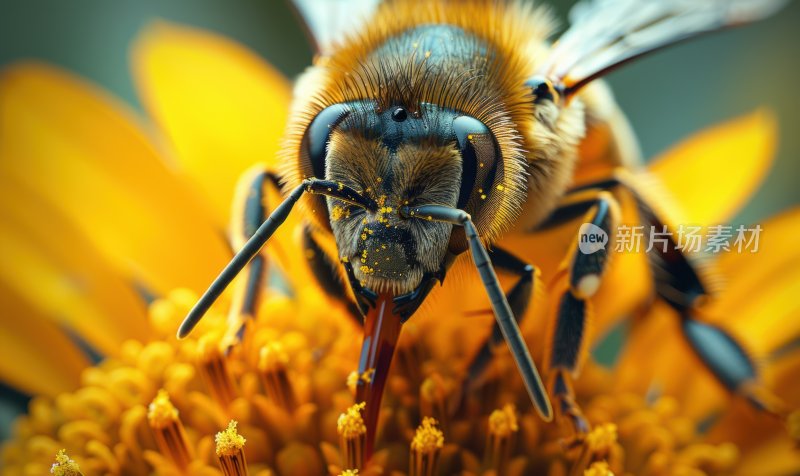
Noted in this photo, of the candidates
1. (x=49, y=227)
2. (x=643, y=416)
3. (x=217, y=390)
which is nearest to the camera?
(x=217, y=390)

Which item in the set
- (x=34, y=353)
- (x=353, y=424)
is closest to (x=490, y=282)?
(x=353, y=424)

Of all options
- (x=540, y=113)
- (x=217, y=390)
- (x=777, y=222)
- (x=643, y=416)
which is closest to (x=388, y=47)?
(x=540, y=113)

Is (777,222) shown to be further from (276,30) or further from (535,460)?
(276,30)

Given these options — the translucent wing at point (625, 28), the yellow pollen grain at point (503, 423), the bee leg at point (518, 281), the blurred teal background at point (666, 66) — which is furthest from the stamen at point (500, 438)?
the blurred teal background at point (666, 66)

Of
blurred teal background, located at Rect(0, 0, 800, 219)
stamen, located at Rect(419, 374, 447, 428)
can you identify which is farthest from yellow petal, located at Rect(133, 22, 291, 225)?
stamen, located at Rect(419, 374, 447, 428)

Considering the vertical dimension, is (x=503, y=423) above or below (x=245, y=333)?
below

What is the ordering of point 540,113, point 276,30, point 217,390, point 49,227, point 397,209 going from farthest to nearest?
point 276,30 → point 49,227 → point 217,390 → point 540,113 → point 397,209

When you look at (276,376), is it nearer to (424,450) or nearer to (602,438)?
(424,450)
